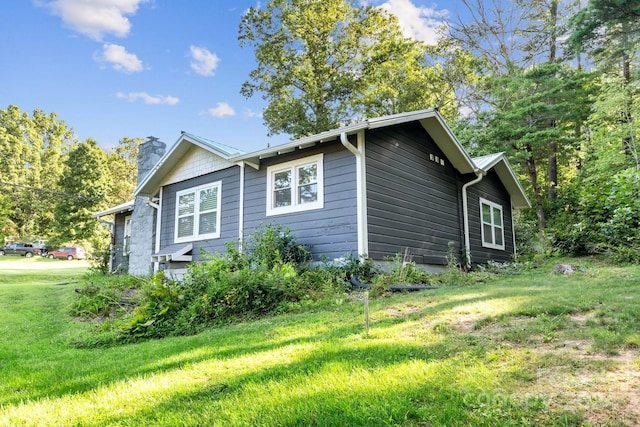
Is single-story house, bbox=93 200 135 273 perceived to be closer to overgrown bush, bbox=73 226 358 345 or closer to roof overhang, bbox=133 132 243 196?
roof overhang, bbox=133 132 243 196

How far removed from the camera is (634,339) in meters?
2.94

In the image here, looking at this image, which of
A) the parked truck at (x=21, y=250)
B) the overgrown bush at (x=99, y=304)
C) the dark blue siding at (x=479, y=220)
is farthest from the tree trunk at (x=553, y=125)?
the parked truck at (x=21, y=250)

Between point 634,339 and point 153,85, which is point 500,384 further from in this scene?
point 153,85

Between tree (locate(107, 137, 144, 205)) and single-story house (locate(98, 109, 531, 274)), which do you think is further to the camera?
tree (locate(107, 137, 144, 205))

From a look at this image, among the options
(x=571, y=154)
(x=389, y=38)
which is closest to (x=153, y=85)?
(x=389, y=38)

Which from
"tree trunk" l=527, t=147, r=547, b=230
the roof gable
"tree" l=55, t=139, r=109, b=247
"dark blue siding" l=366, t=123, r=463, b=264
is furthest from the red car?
"tree trunk" l=527, t=147, r=547, b=230

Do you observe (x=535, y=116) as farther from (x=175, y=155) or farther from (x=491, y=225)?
(x=175, y=155)

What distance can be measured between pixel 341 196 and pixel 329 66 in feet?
53.0

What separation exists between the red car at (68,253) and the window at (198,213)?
25.9 m

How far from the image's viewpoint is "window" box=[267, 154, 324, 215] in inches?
341

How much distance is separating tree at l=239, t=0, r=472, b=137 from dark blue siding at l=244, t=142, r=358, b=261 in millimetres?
13330

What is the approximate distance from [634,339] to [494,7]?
75.3 ft

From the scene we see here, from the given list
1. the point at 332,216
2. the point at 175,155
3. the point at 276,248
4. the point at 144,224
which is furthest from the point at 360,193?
the point at 144,224

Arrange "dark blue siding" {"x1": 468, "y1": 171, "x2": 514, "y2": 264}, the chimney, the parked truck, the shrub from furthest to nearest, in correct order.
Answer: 1. the parked truck
2. the chimney
3. "dark blue siding" {"x1": 468, "y1": 171, "x2": 514, "y2": 264}
4. the shrub
